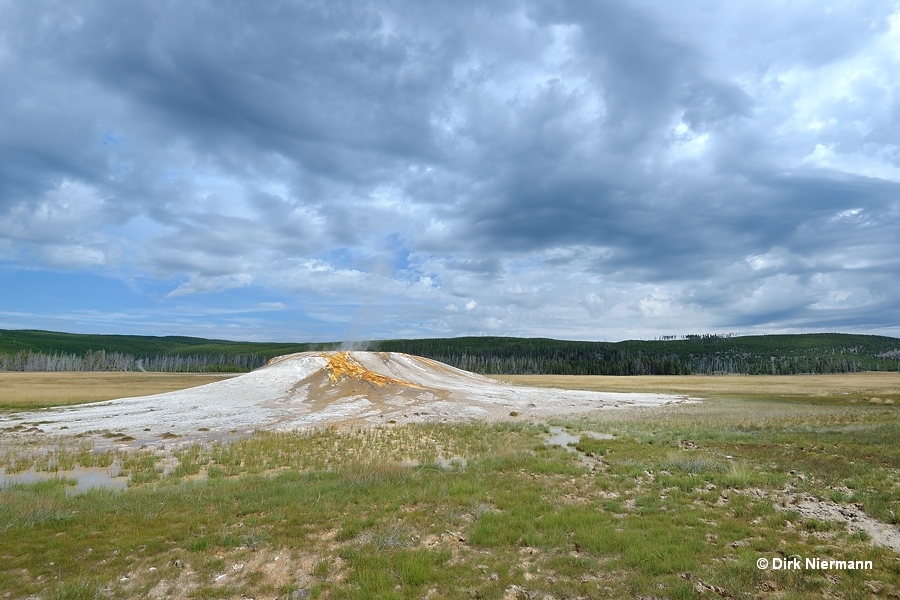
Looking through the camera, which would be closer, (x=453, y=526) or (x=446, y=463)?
(x=453, y=526)

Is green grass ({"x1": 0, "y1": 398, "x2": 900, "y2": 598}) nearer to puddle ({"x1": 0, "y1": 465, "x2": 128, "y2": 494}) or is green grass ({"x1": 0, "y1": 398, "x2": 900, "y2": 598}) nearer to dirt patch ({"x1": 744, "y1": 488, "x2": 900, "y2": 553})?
dirt patch ({"x1": 744, "y1": 488, "x2": 900, "y2": 553})

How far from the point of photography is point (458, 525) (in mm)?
11031

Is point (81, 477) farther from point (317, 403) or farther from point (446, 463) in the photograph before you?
point (317, 403)

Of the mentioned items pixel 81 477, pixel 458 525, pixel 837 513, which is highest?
pixel 837 513

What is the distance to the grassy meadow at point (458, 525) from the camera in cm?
805

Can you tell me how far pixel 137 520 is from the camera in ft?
37.6

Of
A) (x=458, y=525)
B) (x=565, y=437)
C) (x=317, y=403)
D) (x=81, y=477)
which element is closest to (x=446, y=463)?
(x=458, y=525)

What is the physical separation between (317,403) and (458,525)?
3468 centimetres

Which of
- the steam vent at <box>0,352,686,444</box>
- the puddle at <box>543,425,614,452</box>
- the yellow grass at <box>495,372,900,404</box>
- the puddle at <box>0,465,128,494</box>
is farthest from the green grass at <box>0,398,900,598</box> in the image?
the yellow grass at <box>495,372,900,404</box>

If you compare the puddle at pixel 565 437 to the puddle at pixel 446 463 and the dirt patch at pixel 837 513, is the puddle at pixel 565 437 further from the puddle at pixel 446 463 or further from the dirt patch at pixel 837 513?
the dirt patch at pixel 837 513

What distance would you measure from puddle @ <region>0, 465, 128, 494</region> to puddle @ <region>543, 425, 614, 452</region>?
18695 millimetres

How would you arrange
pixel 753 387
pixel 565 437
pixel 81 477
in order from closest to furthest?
1. pixel 81 477
2. pixel 565 437
3. pixel 753 387

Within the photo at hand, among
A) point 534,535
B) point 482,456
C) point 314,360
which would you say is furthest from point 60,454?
point 314,360

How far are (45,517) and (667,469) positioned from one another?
18.6 meters
